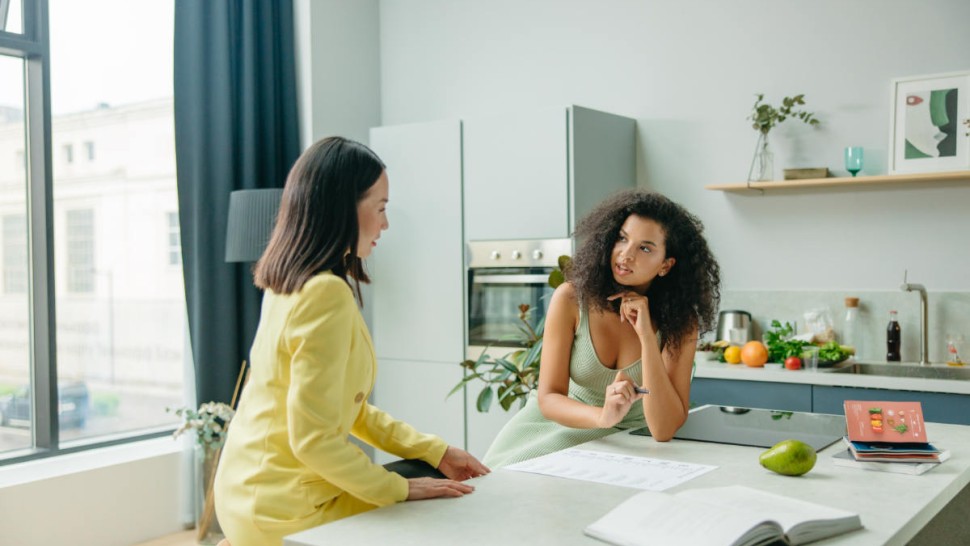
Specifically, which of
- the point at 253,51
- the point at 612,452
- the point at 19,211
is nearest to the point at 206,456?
the point at 19,211

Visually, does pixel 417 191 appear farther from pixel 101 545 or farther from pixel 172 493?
pixel 101 545

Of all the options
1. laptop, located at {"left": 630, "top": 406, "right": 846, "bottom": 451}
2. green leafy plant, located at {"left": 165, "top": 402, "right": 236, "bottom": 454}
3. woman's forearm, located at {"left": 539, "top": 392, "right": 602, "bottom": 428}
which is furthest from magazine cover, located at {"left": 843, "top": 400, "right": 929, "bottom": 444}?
green leafy plant, located at {"left": 165, "top": 402, "right": 236, "bottom": 454}

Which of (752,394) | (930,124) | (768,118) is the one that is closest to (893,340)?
(752,394)

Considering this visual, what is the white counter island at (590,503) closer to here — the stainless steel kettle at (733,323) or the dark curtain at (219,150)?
the stainless steel kettle at (733,323)

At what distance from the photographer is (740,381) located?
11.6ft

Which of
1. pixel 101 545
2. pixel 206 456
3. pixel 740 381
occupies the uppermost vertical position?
pixel 740 381

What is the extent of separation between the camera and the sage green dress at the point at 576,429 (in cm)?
233

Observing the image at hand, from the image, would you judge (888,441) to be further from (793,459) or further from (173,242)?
(173,242)

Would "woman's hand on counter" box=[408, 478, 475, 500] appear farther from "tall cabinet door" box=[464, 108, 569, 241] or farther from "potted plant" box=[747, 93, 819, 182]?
"potted plant" box=[747, 93, 819, 182]

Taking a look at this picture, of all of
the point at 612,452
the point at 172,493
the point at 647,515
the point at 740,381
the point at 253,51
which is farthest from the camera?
the point at 253,51

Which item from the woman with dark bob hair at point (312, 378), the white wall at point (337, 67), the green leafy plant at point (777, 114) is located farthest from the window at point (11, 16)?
the green leafy plant at point (777, 114)

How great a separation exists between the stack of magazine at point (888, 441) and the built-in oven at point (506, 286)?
1998 millimetres

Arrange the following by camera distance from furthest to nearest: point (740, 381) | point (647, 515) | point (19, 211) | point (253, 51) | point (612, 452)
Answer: point (253, 51)
point (19, 211)
point (740, 381)
point (612, 452)
point (647, 515)

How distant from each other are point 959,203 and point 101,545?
369 centimetres
